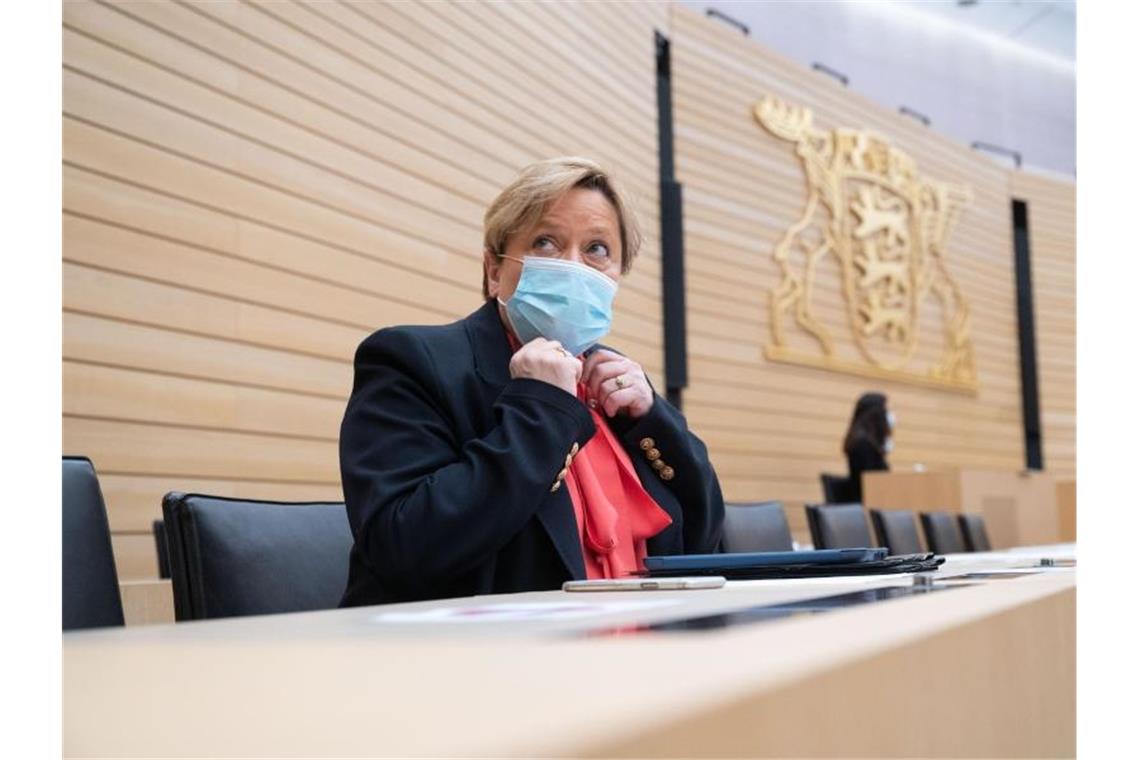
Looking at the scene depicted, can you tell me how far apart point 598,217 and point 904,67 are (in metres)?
9.06

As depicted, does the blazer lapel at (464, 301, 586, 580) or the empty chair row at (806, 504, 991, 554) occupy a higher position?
the blazer lapel at (464, 301, 586, 580)

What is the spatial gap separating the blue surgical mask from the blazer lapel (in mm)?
44

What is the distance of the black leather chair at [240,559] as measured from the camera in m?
1.59

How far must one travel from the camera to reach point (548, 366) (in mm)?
1825

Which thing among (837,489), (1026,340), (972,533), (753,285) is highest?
(753,285)

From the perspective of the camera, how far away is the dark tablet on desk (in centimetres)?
147

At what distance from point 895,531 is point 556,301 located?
2542 mm

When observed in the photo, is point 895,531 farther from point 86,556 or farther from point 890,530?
point 86,556

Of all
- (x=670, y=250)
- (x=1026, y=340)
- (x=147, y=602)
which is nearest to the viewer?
(x=147, y=602)

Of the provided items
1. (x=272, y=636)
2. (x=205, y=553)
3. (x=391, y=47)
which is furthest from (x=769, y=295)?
(x=272, y=636)

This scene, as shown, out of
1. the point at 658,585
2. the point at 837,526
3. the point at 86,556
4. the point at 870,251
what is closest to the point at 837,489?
the point at 870,251

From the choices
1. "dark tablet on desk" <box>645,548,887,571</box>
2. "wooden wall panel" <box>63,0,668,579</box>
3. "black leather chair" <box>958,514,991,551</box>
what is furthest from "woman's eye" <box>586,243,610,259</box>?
"black leather chair" <box>958,514,991,551</box>

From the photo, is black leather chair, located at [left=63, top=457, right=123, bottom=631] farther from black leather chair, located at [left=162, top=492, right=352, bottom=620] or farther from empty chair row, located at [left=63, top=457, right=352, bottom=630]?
black leather chair, located at [left=162, top=492, right=352, bottom=620]
